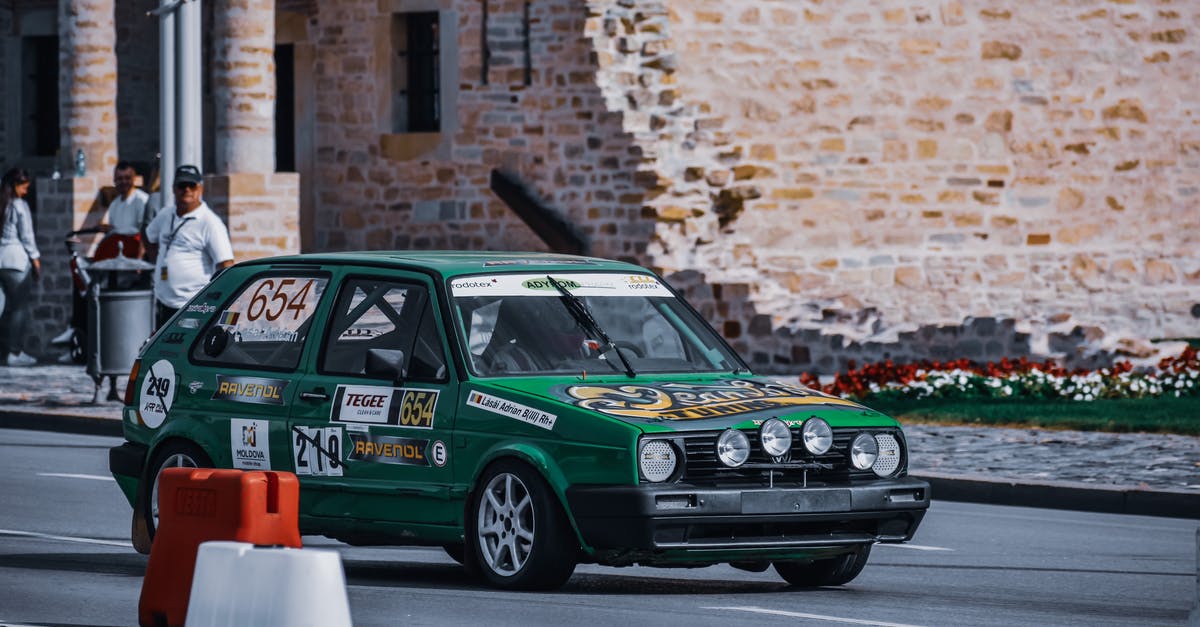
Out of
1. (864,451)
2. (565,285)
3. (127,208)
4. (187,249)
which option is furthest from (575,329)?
(127,208)

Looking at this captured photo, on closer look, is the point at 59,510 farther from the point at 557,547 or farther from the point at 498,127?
the point at 498,127

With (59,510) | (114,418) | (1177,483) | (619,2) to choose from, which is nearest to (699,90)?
(619,2)

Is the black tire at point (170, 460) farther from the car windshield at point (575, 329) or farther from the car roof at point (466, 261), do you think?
the car windshield at point (575, 329)

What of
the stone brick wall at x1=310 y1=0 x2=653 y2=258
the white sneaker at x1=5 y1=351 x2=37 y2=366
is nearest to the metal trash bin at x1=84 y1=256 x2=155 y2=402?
the white sneaker at x1=5 y1=351 x2=37 y2=366

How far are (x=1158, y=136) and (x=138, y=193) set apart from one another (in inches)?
507

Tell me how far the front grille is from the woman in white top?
17119mm

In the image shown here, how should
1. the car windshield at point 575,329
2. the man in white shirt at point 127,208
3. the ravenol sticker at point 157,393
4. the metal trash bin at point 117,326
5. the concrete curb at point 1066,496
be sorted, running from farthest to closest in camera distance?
1. the man in white shirt at point 127,208
2. the metal trash bin at point 117,326
3. the concrete curb at point 1066,496
4. the ravenol sticker at point 157,393
5. the car windshield at point 575,329

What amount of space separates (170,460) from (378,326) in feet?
4.03

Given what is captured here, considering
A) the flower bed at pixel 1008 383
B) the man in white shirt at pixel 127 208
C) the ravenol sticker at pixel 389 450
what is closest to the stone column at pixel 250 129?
the man in white shirt at pixel 127 208

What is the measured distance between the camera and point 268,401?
11.3 metres

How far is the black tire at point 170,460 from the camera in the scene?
11477mm

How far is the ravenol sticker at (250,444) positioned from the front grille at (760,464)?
7.31 ft

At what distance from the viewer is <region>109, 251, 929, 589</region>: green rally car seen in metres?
10.0

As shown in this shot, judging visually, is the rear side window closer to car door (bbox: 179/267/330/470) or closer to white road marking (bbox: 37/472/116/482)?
car door (bbox: 179/267/330/470)
